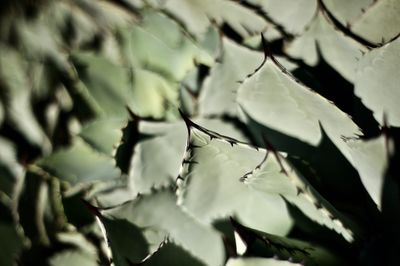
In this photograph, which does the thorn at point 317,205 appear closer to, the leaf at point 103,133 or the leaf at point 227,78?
the leaf at point 227,78

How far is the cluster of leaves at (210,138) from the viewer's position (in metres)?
0.47

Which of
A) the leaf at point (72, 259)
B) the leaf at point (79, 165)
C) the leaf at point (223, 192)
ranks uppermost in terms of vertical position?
the leaf at point (223, 192)

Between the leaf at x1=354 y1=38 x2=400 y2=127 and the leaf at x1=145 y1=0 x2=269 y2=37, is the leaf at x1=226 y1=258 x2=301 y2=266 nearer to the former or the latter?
the leaf at x1=354 y1=38 x2=400 y2=127

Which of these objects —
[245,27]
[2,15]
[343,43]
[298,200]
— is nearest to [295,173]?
[298,200]

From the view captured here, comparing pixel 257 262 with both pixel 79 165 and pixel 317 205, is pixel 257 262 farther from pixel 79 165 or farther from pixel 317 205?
pixel 79 165

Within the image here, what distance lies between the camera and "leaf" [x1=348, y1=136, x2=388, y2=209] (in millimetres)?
429

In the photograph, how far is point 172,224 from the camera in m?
0.57

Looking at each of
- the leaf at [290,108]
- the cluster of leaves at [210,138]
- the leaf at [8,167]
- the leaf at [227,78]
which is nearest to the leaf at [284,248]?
the cluster of leaves at [210,138]

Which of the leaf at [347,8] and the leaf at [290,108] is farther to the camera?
the leaf at [347,8]

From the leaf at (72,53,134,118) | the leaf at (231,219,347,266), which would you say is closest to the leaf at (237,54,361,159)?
the leaf at (231,219,347,266)

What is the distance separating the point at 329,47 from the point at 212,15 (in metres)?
0.20

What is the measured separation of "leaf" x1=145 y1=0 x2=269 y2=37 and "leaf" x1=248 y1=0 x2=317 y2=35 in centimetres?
2

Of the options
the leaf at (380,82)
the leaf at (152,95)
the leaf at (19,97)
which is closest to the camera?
the leaf at (380,82)

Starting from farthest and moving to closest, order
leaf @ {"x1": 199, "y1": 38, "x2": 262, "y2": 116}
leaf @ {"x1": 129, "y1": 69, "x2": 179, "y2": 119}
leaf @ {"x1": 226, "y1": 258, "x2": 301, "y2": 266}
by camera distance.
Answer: leaf @ {"x1": 129, "y1": 69, "x2": 179, "y2": 119} → leaf @ {"x1": 199, "y1": 38, "x2": 262, "y2": 116} → leaf @ {"x1": 226, "y1": 258, "x2": 301, "y2": 266}
